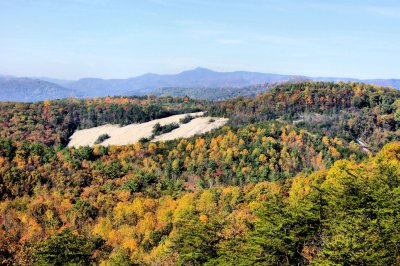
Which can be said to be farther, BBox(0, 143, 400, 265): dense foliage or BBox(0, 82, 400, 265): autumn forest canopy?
BBox(0, 82, 400, 265): autumn forest canopy

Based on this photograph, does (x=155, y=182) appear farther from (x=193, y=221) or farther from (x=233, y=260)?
(x=233, y=260)

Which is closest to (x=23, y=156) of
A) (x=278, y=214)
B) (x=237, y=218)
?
(x=237, y=218)

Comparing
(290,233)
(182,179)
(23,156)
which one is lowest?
(182,179)

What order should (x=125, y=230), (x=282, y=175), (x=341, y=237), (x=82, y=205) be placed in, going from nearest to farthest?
(x=341, y=237) < (x=125, y=230) < (x=82, y=205) < (x=282, y=175)

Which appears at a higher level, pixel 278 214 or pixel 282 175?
pixel 278 214

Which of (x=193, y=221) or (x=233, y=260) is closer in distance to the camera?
Answer: (x=233, y=260)

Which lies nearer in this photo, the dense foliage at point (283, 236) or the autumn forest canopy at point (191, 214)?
the dense foliage at point (283, 236)

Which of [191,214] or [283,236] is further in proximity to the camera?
[191,214]

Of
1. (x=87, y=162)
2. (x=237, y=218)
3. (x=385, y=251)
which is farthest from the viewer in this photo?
(x=87, y=162)

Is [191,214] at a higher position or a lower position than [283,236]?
lower

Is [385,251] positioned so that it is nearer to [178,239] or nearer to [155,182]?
[178,239]
